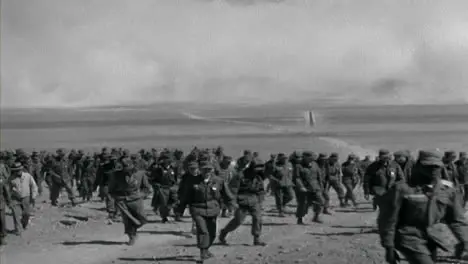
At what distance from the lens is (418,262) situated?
831 centimetres

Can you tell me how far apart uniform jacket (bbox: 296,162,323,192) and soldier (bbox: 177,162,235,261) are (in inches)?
212

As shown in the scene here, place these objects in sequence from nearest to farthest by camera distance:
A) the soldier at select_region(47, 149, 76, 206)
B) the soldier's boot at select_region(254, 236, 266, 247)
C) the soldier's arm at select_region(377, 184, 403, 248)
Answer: the soldier's arm at select_region(377, 184, 403, 248) → the soldier's boot at select_region(254, 236, 266, 247) → the soldier at select_region(47, 149, 76, 206)

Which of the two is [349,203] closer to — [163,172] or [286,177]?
[286,177]

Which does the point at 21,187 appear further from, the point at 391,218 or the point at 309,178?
the point at 391,218

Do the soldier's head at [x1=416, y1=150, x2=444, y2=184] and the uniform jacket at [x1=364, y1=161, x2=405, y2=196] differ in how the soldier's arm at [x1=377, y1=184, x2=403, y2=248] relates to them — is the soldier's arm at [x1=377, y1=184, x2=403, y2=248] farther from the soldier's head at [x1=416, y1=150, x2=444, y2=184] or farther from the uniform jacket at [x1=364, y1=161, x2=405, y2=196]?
the uniform jacket at [x1=364, y1=161, x2=405, y2=196]

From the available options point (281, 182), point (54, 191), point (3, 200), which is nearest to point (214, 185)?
point (3, 200)

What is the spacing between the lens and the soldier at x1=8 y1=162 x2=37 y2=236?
17.0 metres

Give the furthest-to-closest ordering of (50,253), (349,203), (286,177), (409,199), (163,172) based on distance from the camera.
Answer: (349,203) → (286,177) → (163,172) → (50,253) → (409,199)

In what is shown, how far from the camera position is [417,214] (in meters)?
8.32

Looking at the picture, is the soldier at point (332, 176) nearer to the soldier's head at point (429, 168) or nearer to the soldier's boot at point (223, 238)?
the soldier's boot at point (223, 238)

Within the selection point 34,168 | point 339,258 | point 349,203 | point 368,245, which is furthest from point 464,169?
point 34,168

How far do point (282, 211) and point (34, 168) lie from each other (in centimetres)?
A: 922

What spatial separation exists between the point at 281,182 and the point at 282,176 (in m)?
0.23

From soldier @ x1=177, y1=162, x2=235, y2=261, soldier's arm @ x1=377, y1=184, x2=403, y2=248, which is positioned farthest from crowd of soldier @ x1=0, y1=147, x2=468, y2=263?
soldier's arm @ x1=377, y1=184, x2=403, y2=248
